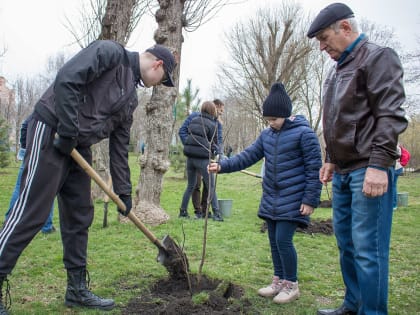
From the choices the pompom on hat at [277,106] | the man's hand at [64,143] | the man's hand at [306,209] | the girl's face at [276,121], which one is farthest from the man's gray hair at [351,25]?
the man's hand at [64,143]

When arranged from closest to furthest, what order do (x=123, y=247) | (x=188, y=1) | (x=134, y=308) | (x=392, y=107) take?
1. (x=392, y=107)
2. (x=134, y=308)
3. (x=123, y=247)
4. (x=188, y=1)

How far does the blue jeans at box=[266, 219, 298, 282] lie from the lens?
11.9ft

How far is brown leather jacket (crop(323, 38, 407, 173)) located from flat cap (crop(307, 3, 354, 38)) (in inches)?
8.8

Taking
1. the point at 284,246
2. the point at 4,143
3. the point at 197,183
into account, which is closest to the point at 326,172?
the point at 284,246

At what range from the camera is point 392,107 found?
2.61 meters

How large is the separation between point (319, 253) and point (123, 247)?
8.52ft

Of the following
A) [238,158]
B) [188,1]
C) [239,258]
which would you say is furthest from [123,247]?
[188,1]

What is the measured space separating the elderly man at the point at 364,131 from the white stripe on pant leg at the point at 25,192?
210 cm

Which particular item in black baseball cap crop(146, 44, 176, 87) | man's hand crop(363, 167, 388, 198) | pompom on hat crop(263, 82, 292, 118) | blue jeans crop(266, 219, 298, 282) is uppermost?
black baseball cap crop(146, 44, 176, 87)

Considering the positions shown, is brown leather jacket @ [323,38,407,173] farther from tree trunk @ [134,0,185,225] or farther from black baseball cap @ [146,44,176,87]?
tree trunk @ [134,0,185,225]

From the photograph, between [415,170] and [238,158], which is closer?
[238,158]

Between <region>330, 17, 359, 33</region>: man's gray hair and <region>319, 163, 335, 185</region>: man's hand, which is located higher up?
<region>330, 17, 359, 33</region>: man's gray hair

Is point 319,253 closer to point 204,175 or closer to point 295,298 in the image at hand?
point 295,298

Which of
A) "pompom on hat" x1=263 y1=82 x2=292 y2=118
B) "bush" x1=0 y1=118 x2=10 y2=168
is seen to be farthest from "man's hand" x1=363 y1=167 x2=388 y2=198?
"bush" x1=0 y1=118 x2=10 y2=168
